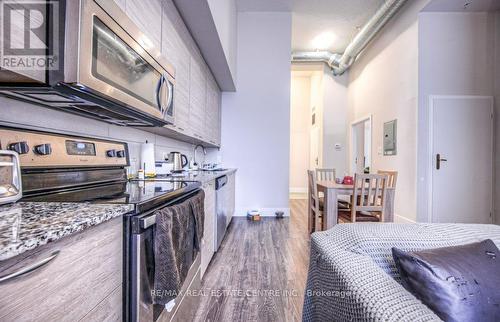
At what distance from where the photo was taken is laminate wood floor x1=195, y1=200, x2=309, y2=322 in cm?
158

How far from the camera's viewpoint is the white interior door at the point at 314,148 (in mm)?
6316

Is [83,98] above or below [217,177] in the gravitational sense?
above

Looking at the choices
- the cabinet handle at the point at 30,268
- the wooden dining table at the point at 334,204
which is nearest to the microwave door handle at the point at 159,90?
the cabinet handle at the point at 30,268

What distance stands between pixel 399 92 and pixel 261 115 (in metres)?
2.35

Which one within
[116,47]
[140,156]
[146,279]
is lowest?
[146,279]

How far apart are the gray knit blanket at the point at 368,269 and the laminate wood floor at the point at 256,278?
0.70 m

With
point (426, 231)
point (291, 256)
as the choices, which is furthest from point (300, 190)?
point (426, 231)

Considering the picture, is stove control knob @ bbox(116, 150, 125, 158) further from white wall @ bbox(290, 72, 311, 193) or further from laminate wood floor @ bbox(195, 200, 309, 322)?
white wall @ bbox(290, 72, 311, 193)

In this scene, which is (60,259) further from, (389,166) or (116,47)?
(389,166)

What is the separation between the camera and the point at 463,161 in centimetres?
342

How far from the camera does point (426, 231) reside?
96 cm

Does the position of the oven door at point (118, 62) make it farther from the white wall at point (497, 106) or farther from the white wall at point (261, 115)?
the white wall at point (497, 106)

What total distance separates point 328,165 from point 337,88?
1.98 metres

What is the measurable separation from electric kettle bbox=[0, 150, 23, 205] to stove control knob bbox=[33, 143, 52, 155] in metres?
0.22
